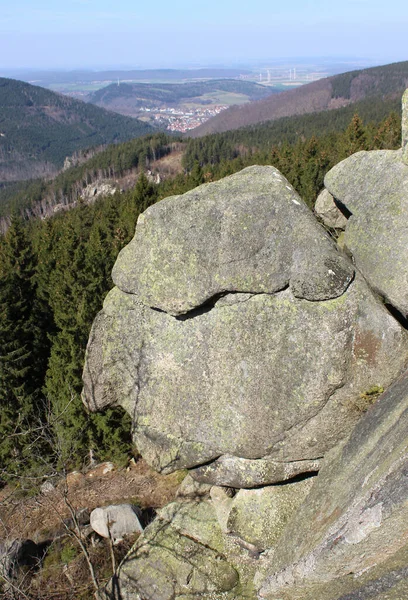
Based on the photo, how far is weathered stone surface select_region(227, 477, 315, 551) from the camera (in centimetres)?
916

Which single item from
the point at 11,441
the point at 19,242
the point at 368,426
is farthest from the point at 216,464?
the point at 19,242

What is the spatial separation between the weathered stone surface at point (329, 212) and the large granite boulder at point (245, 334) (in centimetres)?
228

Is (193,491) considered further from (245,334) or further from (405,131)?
(405,131)

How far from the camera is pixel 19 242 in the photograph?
34.9 m

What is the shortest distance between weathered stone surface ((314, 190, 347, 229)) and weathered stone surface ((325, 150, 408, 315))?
1.33 metres

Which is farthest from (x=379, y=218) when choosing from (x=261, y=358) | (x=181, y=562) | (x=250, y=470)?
(x=181, y=562)

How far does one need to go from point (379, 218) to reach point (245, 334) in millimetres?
3261

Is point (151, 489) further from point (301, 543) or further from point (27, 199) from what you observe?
point (27, 199)

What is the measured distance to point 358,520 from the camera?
17.5ft

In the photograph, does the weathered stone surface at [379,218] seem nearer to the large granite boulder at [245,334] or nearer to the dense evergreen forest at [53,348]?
the large granite boulder at [245,334]

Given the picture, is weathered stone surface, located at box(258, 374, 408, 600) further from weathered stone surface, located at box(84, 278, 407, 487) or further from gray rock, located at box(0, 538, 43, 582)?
gray rock, located at box(0, 538, 43, 582)

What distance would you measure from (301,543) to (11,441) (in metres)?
18.5

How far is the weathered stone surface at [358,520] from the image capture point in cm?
498

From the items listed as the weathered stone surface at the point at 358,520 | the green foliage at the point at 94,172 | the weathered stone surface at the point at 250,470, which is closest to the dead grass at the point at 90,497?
the weathered stone surface at the point at 250,470
